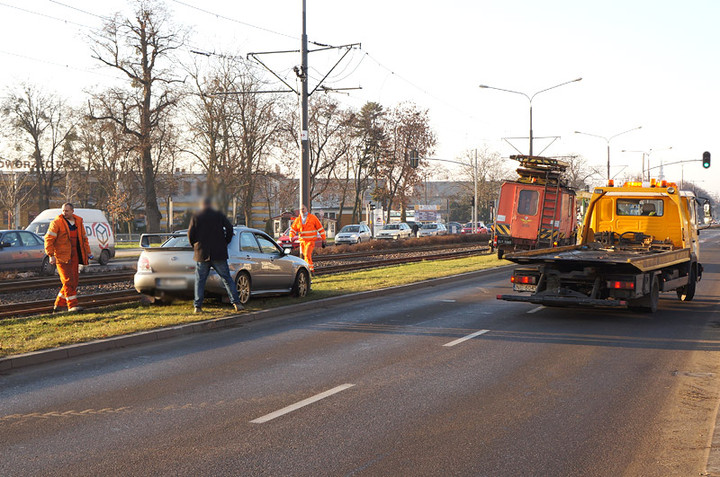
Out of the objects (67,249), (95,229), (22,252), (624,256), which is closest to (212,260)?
(67,249)

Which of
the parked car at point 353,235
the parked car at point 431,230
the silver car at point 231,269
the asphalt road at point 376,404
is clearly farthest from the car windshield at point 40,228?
the parked car at point 431,230

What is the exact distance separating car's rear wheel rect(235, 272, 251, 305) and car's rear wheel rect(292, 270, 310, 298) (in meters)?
1.57

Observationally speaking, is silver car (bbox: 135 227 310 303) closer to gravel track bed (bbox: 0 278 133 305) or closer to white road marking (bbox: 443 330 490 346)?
gravel track bed (bbox: 0 278 133 305)

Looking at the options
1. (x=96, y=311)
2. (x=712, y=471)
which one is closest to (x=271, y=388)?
(x=712, y=471)

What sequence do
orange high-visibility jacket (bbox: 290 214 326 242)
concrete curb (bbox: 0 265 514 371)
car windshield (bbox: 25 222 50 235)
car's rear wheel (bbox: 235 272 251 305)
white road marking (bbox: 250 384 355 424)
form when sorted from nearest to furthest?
1. white road marking (bbox: 250 384 355 424)
2. concrete curb (bbox: 0 265 514 371)
3. car's rear wheel (bbox: 235 272 251 305)
4. orange high-visibility jacket (bbox: 290 214 326 242)
5. car windshield (bbox: 25 222 50 235)

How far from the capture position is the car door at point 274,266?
14.0m

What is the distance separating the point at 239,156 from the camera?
41.8m

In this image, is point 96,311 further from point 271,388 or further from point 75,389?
point 271,388

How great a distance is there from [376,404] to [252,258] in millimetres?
7315

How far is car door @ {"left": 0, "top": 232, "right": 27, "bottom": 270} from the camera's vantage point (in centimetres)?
2098

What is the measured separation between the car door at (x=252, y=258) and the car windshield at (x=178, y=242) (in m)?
0.97

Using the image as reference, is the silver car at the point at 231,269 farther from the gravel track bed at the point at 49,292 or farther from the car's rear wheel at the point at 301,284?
the gravel track bed at the point at 49,292

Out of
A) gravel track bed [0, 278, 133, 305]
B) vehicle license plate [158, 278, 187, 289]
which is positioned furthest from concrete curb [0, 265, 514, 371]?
gravel track bed [0, 278, 133, 305]

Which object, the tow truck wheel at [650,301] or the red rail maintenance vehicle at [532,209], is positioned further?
the red rail maintenance vehicle at [532,209]
